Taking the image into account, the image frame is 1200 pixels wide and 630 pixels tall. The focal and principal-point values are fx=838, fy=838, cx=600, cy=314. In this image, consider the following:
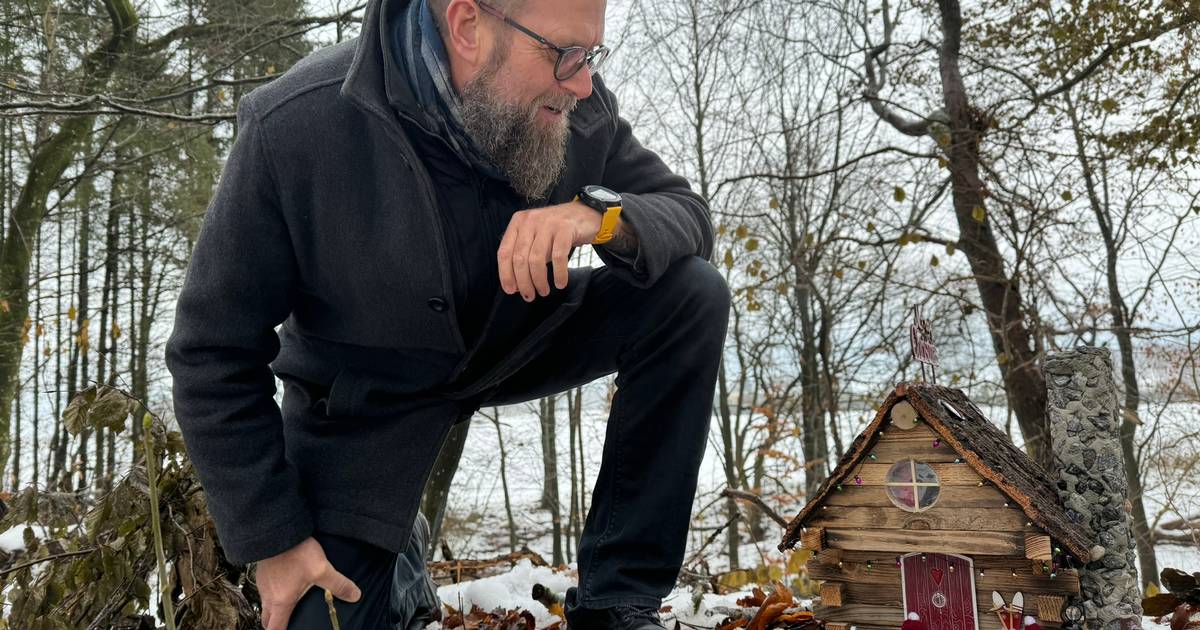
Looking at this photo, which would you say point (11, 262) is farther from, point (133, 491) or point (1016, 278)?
point (1016, 278)

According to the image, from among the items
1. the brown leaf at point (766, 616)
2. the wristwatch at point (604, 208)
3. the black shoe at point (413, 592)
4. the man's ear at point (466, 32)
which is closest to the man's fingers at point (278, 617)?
the black shoe at point (413, 592)

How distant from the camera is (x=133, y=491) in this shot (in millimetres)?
2066

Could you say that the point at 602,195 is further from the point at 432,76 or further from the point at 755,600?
the point at 755,600

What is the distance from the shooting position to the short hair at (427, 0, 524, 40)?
6.35ft

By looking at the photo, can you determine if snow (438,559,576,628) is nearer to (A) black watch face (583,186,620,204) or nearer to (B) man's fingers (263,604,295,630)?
(B) man's fingers (263,604,295,630)

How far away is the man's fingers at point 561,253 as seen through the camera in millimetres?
1690

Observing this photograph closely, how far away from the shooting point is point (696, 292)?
2.05 m

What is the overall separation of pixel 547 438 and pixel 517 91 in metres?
13.7

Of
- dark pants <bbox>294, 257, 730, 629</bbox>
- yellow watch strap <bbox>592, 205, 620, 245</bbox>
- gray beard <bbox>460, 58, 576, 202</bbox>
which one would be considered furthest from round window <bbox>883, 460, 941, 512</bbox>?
gray beard <bbox>460, 58, 576, 202</bbox>

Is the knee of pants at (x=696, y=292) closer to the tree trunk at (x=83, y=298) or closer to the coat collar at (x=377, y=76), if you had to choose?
the coat collar at (x=377, y=76)

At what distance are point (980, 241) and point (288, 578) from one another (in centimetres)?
646

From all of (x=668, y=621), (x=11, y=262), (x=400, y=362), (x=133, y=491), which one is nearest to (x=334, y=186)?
(x=400, y=362)

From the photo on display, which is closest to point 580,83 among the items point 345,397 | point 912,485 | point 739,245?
point 345,397

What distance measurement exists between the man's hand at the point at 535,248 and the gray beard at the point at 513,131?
29 centimetres
